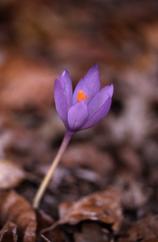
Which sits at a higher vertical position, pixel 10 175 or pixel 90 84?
pixel 90 84

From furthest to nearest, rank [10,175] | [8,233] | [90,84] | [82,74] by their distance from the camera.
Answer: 1. [82,74]
2. [10,175]
3. [90,84]
4. [8,233]

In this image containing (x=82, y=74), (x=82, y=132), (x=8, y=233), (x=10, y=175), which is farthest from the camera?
(x=82, y=74)

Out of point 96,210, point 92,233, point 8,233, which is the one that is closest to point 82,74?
point 96,210

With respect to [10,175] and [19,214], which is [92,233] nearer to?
[19,214]

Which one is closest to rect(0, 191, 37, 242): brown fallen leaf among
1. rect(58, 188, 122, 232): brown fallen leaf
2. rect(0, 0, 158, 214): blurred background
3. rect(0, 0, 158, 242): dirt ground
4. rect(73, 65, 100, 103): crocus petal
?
rect(0, 0, 158, 242): dirt ground

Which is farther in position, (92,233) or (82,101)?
(92,233)

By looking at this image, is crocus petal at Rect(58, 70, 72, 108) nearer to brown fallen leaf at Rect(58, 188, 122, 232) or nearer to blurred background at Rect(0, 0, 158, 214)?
brown fallen leaf at Rect(58, 188, 122, 232)
